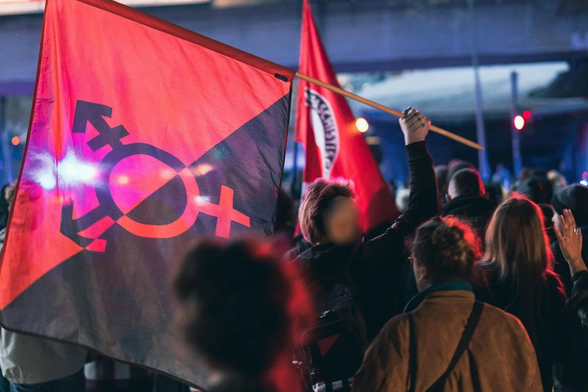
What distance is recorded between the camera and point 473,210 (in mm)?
5117

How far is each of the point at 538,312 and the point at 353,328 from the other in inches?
50.6

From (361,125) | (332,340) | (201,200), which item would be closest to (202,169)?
(201,200)

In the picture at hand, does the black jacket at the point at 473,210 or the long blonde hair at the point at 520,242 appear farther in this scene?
the black jacket at the point at 473,210

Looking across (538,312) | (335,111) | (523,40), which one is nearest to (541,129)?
(523,40)

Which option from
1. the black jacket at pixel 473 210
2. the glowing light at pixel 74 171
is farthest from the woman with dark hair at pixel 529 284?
the glowing light at pixel 74 171

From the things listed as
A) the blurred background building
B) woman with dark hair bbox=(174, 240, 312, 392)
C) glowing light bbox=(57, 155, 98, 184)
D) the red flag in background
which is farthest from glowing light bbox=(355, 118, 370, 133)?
the blurred background building

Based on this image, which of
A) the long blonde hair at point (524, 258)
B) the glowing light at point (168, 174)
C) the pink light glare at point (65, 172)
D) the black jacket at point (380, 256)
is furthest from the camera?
the long blonde hair at point (524, 258)

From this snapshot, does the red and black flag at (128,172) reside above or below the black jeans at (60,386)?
above

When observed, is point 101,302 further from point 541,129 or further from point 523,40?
point 541,129

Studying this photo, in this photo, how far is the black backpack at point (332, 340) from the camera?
9.89ft

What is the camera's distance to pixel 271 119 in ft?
10.7

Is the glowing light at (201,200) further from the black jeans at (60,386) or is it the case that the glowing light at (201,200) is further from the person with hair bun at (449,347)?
the black jeans at (60,386)

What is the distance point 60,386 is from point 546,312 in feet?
10.1

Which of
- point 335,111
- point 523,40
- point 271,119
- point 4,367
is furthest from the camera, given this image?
point 523,40
